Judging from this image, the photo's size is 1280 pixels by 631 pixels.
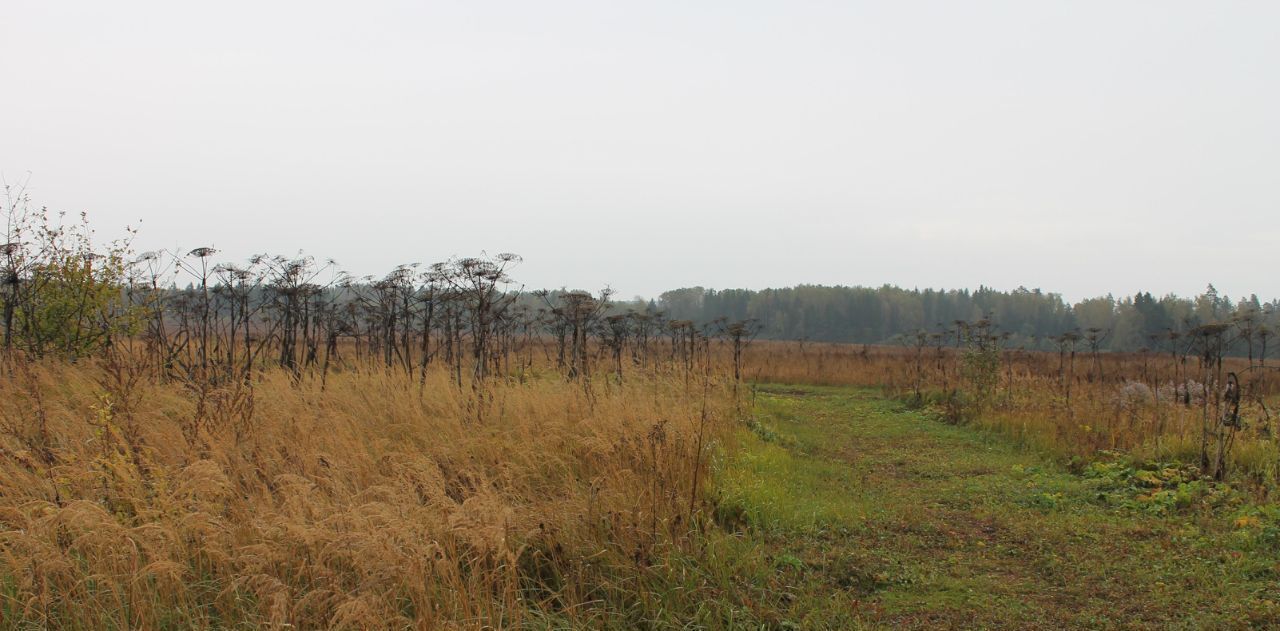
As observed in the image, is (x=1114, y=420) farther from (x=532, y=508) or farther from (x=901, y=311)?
(x=901, y=311)

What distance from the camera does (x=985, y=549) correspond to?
499 cm

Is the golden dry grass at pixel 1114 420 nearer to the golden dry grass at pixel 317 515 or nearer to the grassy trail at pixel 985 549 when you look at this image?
the grassy trail at pixel 985 549

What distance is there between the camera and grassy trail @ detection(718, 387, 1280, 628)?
3.83 metres

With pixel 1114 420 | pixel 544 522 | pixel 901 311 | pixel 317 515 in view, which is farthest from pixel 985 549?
pixel 901 311

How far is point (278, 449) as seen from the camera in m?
4.98

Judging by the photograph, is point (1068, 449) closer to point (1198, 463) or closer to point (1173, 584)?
point (1198, 463)

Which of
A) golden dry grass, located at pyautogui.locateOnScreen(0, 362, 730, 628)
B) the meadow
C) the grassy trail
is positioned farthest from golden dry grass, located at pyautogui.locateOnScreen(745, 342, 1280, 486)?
golden dry grass, located at pyautogui.locateOnScreen(0, 362, 730, 628)

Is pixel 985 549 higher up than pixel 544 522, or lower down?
lower down

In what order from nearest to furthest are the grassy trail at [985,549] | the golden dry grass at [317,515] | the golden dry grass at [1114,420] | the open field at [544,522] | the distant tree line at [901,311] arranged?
the golden dry grass at [317,515] → the open field at [544,522] → the grassy trail at [985,549] → the golden dry grass at [1114,420] → the distant tree line at [901,311]

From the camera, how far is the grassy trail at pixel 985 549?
3.83 m

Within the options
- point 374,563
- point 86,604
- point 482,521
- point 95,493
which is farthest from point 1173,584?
point 95,493

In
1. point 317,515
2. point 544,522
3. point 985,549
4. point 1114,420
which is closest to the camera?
point 317,515

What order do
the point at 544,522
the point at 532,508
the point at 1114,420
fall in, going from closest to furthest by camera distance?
the point at 544,522
the point at 532,508
the point at 1114,420

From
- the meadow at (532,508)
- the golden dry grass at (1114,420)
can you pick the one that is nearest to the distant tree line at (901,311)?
the golden dry grass at (1114,420)
